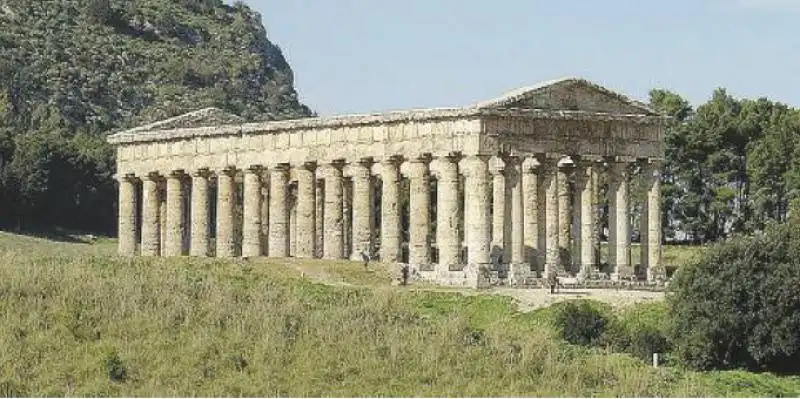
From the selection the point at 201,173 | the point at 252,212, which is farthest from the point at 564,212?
the point at 201,173

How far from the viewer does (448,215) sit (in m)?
82.9

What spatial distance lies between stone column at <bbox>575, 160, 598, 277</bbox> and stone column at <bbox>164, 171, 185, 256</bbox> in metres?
21.5

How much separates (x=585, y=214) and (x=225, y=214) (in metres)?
18.4

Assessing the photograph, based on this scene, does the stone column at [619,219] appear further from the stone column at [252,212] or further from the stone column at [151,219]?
the stone column at [151,219]

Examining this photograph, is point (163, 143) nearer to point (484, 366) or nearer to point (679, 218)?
point (679, 218)

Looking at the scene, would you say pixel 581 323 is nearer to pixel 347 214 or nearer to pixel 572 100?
pixel 572 100

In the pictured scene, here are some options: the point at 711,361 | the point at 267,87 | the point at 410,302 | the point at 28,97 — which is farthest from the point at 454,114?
the point at 267,87

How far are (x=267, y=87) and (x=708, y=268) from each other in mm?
115590

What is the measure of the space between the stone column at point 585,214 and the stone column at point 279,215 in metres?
13.7

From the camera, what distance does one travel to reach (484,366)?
1956 inches

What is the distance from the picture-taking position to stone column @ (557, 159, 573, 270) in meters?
89.4

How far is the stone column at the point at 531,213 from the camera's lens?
3371 inches

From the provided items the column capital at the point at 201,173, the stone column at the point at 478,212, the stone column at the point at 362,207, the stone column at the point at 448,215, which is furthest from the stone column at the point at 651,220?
the column capital at the point at 201,173

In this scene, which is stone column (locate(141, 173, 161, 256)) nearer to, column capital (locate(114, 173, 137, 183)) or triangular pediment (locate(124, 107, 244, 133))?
column capital (locate(114, 173, 137, 183))
